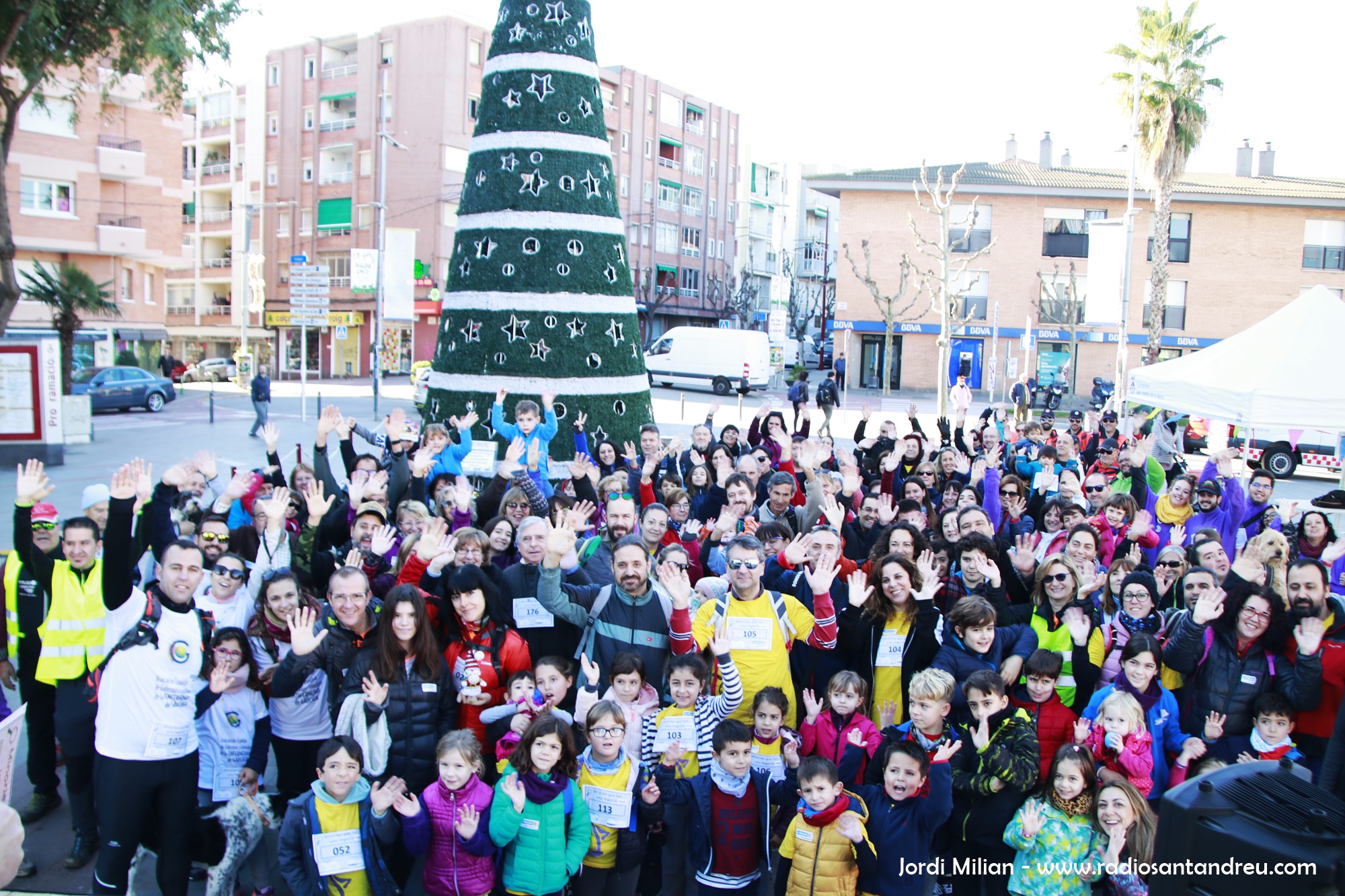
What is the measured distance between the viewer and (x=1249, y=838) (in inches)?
76.8

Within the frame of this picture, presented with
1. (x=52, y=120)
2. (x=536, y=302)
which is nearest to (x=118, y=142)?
(x=52, y=120)

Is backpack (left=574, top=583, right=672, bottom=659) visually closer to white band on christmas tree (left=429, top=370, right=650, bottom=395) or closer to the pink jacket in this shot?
the pink jacket

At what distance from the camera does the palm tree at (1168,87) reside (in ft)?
85.8

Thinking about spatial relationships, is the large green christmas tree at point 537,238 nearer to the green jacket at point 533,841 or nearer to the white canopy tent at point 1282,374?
the white canopy tent at point 1282,374

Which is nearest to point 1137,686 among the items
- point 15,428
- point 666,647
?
point 666,647

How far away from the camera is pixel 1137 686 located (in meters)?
4.66

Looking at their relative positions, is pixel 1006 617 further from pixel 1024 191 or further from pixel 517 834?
pixel 1024 191

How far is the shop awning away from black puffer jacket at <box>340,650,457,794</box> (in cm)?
4781

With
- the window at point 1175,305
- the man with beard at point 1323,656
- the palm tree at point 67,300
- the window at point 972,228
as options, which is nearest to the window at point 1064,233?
the window at point 972,228

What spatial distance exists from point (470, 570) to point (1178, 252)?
44.4 metres

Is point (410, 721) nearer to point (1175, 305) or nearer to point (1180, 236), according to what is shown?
point (1175, 305)

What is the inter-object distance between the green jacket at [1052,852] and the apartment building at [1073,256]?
124 ft

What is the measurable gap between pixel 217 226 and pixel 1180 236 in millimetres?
52330

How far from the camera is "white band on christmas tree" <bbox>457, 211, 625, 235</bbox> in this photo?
415 inches
